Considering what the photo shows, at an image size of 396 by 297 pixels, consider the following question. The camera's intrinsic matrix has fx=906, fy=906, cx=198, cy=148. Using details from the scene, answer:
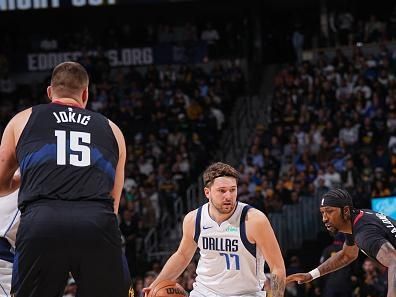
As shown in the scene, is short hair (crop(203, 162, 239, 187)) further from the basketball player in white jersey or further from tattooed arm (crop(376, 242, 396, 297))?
the basketball player in white jersey

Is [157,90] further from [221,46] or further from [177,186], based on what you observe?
[177,186]

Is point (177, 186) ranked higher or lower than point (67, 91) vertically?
lower

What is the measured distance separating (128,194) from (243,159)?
9.51ft

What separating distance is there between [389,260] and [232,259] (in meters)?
1.16

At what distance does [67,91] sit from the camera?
4930 millimetres

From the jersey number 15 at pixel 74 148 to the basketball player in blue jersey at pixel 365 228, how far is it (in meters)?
2.78

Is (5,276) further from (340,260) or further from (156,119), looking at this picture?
(156,119)

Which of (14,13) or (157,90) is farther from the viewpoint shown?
(14,13)

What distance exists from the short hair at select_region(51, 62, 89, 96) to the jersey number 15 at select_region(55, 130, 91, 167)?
0.27 meters

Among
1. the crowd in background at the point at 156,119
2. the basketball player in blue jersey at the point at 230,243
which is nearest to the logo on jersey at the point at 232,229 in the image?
the basketball player in blue jersey at the point at 230,243

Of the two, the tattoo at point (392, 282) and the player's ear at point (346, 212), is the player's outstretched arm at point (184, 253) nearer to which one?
the player's ear at point (346, 212)

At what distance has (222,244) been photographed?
22.5ft

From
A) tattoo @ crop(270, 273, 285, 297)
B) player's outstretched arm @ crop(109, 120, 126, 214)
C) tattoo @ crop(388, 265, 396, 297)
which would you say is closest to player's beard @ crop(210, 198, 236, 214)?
tattoo @ crop(270, 273, 285, 297)

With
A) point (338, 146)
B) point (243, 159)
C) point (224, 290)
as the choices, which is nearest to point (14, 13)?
point (243, 159)
